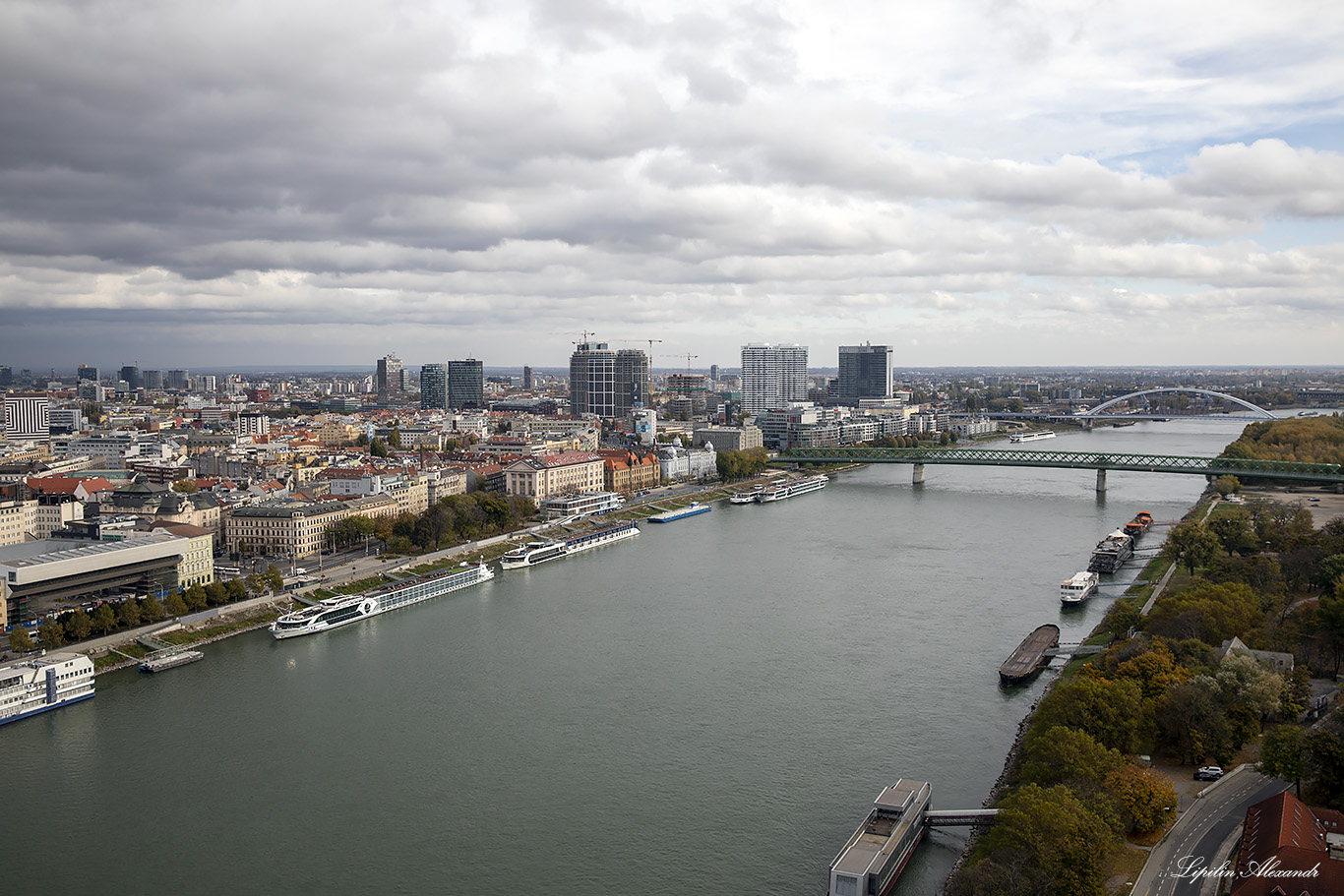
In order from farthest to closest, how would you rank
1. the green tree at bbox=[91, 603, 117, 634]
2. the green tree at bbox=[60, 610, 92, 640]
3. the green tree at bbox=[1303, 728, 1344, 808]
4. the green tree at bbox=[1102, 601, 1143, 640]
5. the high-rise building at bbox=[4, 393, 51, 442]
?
the high-rise building at bbox=[4, 393, 51, 442] < the green tree at bbox=[91, 603, 117, 634] < the green tree at bbox=[60, 610, 92, 640] < the green tree at bbox=[1102, 601, 1143, 640] < the green tree at bbox=[1303, 728, 1344, 808]

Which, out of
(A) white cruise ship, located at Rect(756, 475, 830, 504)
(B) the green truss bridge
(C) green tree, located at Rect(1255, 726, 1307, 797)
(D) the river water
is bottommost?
(D) the river water

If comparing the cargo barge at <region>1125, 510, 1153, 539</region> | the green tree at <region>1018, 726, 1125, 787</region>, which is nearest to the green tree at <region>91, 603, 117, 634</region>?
the green tree at <region>1018, 726, 1125, 787</region>

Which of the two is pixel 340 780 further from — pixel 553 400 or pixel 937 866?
pixel 553 400

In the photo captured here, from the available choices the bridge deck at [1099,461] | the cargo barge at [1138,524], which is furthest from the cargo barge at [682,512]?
the cargo barge at [1138,524]

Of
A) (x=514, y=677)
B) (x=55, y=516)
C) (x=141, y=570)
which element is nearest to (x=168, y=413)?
(x=55, y=516)

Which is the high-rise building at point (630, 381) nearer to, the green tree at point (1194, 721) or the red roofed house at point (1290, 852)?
the green tree at point (1194, 721)

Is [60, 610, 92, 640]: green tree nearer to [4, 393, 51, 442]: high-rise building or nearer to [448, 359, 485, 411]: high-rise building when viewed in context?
[4, 393, 51, 442]: high-rise building
